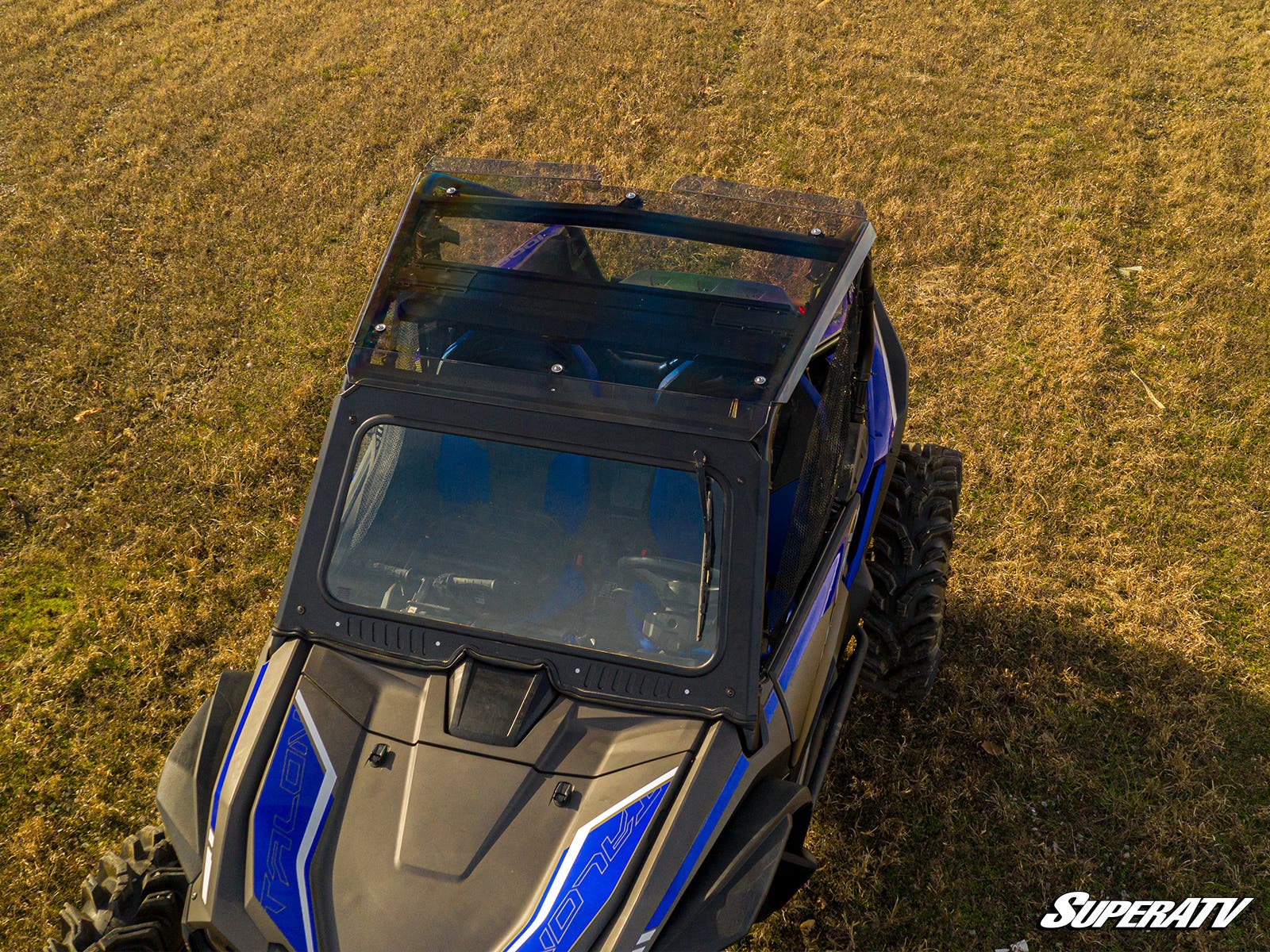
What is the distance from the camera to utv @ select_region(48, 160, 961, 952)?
256 cm

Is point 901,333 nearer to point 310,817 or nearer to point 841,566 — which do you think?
point 841,566

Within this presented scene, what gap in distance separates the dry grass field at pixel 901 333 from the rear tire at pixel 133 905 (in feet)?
3.03

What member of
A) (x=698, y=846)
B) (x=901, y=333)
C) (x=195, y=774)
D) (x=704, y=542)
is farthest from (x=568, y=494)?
(x=901, y=333)

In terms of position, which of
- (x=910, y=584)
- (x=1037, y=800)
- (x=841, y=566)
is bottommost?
(x=1037, y=800)

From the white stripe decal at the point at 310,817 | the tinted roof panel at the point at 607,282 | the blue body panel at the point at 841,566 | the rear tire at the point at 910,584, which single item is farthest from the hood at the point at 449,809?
the rear tire at the point at 910,584

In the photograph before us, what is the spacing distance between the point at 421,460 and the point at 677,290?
105cm

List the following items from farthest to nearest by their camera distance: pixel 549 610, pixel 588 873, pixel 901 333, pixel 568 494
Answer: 1. pixel 901 333
2. pixel 568 494
3. pixel 549 610
4. pixel 588 873

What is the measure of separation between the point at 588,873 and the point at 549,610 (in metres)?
0.75

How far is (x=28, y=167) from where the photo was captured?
26.6 feet

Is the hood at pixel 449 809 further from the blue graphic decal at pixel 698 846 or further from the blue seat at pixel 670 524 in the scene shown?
the blue seat at pixel 670 524

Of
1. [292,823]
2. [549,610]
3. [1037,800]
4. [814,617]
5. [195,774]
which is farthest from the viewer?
[1037,800]

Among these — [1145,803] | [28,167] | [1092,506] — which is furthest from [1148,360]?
[28,167]

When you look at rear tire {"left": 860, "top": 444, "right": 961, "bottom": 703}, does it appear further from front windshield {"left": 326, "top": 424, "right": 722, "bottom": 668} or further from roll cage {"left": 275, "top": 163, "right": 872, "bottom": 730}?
front windshield {"left": 326, "top": 424, "right": 722, "bottom": 668}

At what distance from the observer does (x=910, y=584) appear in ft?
13.5
